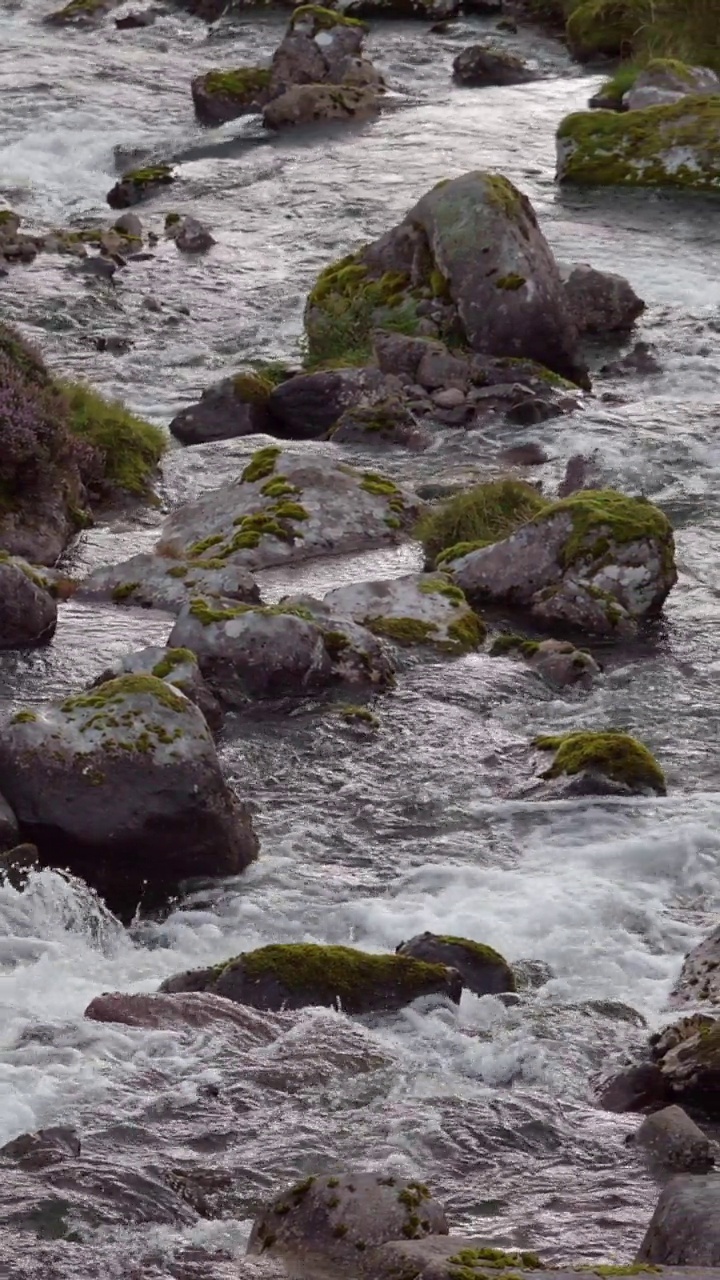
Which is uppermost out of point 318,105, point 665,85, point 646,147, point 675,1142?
point 665,85

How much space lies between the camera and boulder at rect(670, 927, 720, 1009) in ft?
41.5

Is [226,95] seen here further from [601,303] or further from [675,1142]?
[675,1142]

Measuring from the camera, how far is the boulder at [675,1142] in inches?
429

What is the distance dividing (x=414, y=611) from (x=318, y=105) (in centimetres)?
2276

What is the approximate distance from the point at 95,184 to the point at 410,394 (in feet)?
42.9

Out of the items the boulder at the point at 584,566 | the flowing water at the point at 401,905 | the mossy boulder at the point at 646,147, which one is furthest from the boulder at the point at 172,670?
the mossy boulder at the point at 646,147

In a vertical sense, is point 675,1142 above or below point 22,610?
below

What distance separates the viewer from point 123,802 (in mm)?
14188

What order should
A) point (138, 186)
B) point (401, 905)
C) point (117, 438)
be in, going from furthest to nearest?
point (138, 186) → point (117, 438) → point (401, 905)

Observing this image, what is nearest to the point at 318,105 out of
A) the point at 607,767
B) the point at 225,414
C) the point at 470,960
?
the point at 225,414

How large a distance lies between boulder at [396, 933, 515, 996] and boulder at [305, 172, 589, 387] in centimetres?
1425

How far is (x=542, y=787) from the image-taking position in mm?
15914

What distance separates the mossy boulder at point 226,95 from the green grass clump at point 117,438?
56.3ft

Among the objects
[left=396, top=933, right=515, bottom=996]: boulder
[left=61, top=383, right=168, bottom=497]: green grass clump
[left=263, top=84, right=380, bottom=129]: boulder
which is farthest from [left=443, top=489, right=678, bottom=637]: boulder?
[left=263, top=84, right=380, bottom=129]: boulder
